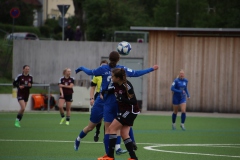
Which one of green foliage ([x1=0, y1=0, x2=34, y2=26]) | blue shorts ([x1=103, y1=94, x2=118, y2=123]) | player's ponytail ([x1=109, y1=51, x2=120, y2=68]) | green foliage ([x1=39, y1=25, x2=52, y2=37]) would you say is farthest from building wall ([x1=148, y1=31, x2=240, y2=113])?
green foliage ([x1=39, y1=25, x2=52, y2=37])

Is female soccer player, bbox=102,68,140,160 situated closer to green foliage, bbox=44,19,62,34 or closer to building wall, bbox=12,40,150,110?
building wall, bbox=12,40,150,110

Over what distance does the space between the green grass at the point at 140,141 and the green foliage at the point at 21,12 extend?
3733cm

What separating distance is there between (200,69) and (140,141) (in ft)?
63.1

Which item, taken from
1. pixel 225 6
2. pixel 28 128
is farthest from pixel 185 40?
pixel 225 6

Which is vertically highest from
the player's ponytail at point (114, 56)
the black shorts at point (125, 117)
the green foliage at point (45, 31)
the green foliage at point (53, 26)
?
the green foliage at point (53, 26)

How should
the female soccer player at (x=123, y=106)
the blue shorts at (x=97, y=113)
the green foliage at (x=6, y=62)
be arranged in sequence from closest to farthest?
the female soccer player at (x=123, y=106)
the blue shorts at (x=97, y=113)
the green foliage at (x=6, y=62)

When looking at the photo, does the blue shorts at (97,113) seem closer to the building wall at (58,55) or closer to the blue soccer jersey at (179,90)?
the blue soccer jersey at (179,90)

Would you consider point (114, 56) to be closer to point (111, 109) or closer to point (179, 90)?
point (111, 109)

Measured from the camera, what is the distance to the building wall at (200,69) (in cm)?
3734

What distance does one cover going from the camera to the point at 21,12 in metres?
65.8

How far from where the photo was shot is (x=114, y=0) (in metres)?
55.9

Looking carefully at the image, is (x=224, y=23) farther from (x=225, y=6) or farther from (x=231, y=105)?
(x=231, y=105)

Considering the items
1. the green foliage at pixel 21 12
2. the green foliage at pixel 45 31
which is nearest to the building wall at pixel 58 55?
the green foliage at pixel 21 12

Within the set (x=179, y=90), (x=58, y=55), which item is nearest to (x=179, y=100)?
(x=179, y=90)
